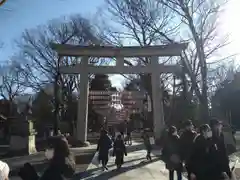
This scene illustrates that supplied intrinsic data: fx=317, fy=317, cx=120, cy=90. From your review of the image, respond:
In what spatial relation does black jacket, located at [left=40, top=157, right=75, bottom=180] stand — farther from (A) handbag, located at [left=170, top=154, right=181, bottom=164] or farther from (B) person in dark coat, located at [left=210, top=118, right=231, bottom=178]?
(A) handbag, located at [left=170, top=154, right=181, bottom=164]

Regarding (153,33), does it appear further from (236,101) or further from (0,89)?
(0,89)

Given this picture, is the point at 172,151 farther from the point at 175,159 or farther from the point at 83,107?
the point at 83,107

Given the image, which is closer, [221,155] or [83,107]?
[221,155]

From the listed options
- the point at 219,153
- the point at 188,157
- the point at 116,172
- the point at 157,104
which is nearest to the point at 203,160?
the point at 219,153

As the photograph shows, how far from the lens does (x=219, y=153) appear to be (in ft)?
17.0

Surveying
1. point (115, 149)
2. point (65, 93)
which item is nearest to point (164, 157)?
point (115, 149)

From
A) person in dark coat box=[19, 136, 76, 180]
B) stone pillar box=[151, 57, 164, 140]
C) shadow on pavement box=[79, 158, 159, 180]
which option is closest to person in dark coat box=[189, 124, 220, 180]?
person in dark coat box=[19, 136, 76, 180]

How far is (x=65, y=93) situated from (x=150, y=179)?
25.3 m

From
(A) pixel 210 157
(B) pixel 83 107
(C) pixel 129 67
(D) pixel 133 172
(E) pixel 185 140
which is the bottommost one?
(D) pixel 133 172

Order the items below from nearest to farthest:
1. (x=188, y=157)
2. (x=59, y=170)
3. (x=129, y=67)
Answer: (x=59, y=170) → (x=188, y=157) → (x=129, y=67)

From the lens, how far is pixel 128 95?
21734 mm

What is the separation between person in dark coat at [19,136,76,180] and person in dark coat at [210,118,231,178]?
8.01 feet

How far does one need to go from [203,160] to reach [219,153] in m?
0.29

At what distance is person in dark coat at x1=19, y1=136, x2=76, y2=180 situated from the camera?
12.3ft
